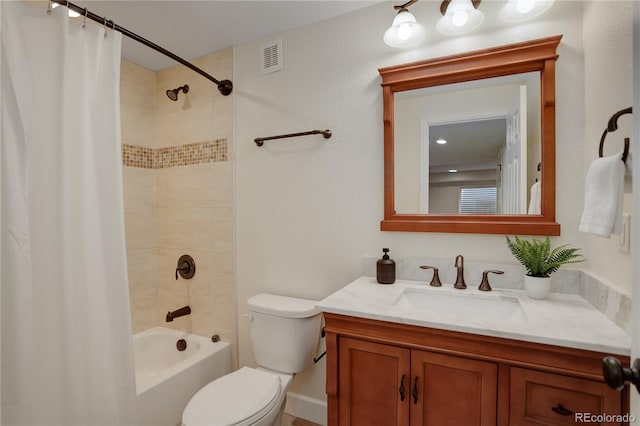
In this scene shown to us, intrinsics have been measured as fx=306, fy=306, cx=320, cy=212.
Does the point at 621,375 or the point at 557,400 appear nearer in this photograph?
the point at 621,375

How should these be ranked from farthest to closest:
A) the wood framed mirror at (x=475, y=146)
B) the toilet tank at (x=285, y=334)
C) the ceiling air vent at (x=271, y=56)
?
the ceiling air vent at (x=271, y=56) → the toilet tank at (x=285, y=334) → the wood framed mirror at (x=475, y=146)

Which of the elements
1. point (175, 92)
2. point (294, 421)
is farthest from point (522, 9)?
point (294, 421)

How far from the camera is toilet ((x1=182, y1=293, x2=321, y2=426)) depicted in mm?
1309

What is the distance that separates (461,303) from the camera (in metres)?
1.39

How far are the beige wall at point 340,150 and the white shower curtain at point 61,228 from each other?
→ 856 millimetres

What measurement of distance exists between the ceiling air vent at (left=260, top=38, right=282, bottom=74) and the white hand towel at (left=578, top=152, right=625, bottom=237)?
66.6 inches

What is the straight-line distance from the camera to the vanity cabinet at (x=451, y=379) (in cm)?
91

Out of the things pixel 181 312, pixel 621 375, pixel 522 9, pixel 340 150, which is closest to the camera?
pixel 621 375

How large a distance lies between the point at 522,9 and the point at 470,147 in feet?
1.94

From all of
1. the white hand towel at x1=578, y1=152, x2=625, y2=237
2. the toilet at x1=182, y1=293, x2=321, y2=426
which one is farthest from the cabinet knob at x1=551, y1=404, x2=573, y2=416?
the toilet at x1=182, y1=293, x2=321, y2=426

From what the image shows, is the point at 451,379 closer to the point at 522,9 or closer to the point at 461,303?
the point at 461,303

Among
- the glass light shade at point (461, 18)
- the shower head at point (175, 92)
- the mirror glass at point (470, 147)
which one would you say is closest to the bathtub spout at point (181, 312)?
the shower head at point (175, 92)

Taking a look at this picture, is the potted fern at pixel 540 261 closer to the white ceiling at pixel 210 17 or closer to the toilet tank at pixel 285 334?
the toilet tank at pixel 285 334

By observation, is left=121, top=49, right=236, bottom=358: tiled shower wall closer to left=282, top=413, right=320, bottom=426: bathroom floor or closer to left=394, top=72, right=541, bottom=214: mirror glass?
left=282, top=413, right=320, bottom=426: bathroom floor
